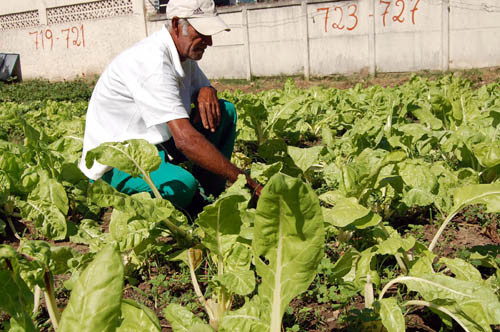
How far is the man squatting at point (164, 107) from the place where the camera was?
2389 millimetres

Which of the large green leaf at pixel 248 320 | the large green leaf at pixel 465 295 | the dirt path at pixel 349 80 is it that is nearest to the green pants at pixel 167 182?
the large green leaf at pixel 248 320

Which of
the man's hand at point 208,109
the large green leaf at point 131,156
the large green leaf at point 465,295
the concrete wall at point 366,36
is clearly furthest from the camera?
the concrete wall at point 366,36

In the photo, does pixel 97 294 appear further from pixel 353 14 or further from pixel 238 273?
pixel 353 14

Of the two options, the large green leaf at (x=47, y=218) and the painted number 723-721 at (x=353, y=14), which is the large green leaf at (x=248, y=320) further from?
the painted number 723-721 at (x=353, y=14)

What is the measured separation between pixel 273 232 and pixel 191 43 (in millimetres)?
1653

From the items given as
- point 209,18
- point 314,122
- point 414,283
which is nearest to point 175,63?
point 209,18

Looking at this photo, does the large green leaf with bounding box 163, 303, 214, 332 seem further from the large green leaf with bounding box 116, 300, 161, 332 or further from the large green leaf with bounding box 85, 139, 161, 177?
the large green leaf with bounding box 85, 139, 161, 177

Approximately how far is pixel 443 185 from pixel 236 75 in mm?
10380

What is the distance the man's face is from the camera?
8.62 feet

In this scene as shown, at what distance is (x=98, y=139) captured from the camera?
2.70 metres

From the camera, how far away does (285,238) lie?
4.15 ft

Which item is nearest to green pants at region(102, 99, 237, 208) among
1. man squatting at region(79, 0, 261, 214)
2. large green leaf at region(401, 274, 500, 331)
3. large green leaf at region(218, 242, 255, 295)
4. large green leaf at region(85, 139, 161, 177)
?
man squatting at region(79, 0, 261, 214)

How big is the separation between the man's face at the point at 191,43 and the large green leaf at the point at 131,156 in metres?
0.74

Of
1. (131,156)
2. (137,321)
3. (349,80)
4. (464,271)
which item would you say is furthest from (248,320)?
(349,80)
